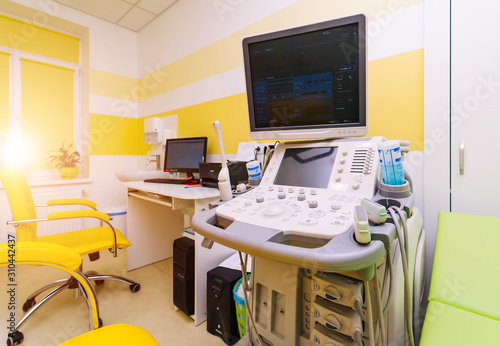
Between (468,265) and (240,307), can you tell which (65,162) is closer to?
(240,307)

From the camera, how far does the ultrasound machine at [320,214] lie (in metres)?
0.64

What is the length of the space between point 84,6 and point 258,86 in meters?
2.90

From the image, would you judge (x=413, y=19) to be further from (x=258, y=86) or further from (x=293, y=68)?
(x=258, y=86)

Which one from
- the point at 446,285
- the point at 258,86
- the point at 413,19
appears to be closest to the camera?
the point at 446,285

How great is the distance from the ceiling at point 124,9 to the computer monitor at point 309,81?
2265 mm

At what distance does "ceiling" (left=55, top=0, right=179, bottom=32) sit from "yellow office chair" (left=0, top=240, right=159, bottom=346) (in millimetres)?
2737

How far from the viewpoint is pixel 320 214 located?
74 centimetres

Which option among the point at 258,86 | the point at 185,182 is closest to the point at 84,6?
the point at 185,182

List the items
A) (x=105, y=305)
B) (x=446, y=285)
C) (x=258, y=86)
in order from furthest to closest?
(x=105, y=305) → (x=258, y=86) → (x=446, y=285)

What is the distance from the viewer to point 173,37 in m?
2.76

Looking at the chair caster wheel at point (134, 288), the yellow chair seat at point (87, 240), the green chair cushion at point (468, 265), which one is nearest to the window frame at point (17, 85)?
the yellow chair seat at point (87, 240)

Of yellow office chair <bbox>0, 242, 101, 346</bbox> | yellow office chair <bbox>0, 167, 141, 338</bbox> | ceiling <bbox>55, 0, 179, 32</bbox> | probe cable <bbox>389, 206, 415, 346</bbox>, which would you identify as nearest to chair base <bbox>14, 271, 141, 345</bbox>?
yellow office chair <bbox>0, 167, 141, 338</bbox>

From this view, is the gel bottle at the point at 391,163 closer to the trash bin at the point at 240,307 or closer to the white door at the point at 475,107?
the white door at the point at 475,107

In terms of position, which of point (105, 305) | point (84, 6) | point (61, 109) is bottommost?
point (105, 305)
